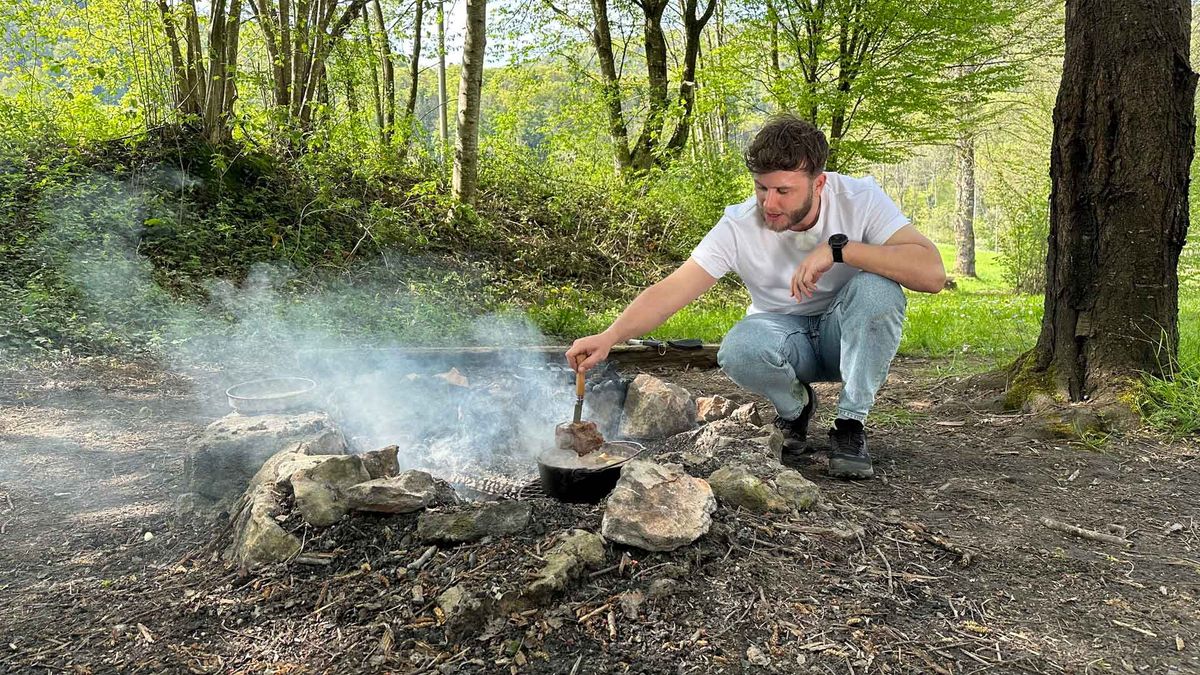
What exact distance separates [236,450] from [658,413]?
1.61m

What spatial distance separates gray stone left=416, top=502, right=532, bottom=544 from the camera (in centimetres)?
187

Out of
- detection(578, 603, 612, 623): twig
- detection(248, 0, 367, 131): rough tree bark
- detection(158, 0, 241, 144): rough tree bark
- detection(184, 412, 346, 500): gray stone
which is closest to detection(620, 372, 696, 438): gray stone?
detection(184, 412, 346, 500): gray stone

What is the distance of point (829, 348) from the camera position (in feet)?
9.43

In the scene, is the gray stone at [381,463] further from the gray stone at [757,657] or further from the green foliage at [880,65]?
the green foliage at [880,65]

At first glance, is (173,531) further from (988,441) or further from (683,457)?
(988,441)

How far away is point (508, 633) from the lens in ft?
5.22

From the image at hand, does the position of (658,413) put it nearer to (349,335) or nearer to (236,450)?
(236,450)

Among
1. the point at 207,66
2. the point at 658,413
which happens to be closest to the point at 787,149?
the point at 658,413

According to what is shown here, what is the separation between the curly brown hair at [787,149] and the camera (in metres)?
2.41

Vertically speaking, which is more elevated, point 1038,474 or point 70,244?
point 70,244

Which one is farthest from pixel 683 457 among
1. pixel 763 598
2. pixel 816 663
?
pixel 816 663

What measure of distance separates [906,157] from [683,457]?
946 centimetres

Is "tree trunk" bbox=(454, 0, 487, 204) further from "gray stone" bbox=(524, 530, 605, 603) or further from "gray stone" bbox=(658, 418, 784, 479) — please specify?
"gray stone" bbox=(524, 530, 605, 603)

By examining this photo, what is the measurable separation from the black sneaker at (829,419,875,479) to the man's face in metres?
0.75
